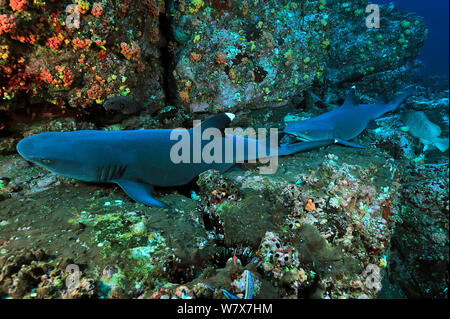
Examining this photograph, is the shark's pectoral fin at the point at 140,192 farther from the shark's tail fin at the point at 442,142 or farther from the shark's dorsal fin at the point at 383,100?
the shark's tail fin at the point at 442,142

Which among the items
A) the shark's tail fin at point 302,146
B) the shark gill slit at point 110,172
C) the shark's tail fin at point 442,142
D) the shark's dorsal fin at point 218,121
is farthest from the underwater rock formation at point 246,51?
the shark's tail fin at point 442,142

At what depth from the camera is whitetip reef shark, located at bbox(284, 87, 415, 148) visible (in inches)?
168

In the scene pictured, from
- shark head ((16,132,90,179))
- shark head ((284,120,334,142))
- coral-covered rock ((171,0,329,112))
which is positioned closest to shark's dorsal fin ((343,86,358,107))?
shark head ((284,120,334,142))

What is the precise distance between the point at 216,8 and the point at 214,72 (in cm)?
132

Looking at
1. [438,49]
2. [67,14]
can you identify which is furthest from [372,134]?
[438,49]

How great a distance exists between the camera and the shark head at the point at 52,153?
245 centimetres

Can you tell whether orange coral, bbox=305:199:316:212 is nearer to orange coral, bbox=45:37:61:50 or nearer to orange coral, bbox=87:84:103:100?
orange coral, bbox=87:84:103:100

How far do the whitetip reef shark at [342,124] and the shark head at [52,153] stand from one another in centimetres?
344

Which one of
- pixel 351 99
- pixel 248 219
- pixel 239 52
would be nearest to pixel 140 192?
pixel 248 219

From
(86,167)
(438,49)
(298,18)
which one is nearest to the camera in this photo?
(86,167)

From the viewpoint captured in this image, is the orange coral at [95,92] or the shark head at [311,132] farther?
the shark head at [311,132]

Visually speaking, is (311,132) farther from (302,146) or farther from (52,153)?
(52,153)

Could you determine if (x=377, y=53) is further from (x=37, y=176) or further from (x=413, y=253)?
(x=37, y=176)

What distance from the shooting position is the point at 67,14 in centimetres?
309
